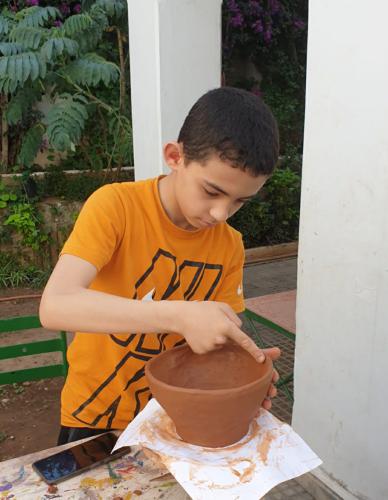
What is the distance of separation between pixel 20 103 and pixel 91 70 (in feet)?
3.63

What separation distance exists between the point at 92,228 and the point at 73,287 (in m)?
0.18

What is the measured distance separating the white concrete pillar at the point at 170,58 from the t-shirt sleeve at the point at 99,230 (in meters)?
2.11

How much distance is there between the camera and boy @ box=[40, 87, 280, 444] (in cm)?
94

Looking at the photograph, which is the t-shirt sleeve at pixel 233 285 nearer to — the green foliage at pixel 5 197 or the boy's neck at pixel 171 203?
the boy's neck at pixel 171 203

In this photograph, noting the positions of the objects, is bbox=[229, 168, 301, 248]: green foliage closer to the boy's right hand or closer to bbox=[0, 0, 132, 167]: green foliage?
bbox=[0, 0, 132, 167]: green foliage

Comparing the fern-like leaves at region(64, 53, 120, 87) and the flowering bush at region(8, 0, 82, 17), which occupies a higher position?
the flowering bush at region(8, 0, 82, 17)

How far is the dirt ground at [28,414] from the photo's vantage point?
2.92m

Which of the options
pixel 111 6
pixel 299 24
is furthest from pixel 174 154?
pixel 299 24

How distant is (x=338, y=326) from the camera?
195 centimetres

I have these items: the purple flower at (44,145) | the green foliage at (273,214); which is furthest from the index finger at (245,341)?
the purple flower at (44,145)

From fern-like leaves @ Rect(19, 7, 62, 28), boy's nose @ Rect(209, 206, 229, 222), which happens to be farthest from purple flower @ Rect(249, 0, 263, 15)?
boy's nose @ Rect(209, 206, 229, 222)

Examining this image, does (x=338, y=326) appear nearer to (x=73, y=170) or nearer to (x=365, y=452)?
(x=365, y=452)

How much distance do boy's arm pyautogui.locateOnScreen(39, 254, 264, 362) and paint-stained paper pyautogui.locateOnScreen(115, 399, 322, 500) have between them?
0.16 metres

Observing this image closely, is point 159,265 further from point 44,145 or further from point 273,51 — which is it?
point 273,51
